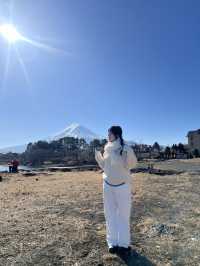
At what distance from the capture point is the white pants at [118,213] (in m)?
5.61

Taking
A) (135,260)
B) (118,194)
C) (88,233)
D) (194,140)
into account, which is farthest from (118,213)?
(194,140)

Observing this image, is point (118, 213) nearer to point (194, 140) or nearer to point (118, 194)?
point (118, 194)

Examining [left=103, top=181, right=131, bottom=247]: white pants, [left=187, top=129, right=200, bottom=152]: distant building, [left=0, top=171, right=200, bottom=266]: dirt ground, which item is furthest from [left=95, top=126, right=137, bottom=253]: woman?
[left=187, top=129, right=200, bottom=152]: distant building

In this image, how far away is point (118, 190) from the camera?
5598mm

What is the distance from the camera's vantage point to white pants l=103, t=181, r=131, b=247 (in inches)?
221

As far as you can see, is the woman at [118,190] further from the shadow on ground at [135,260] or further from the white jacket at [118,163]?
the shadow on ground at [135,260]

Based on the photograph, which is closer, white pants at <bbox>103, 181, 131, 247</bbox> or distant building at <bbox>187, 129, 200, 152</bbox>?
white pants at <bbox>103, 181, 131, 247</bbox>

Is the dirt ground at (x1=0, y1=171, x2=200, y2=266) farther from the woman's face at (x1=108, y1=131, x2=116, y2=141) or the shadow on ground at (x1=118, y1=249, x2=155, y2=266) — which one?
the woman's face at (x1=108, y1=131, x2=116, y2=141)

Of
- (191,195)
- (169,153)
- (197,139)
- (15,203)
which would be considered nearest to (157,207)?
(191,195)

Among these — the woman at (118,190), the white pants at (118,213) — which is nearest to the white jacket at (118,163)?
the woman at (118,190)

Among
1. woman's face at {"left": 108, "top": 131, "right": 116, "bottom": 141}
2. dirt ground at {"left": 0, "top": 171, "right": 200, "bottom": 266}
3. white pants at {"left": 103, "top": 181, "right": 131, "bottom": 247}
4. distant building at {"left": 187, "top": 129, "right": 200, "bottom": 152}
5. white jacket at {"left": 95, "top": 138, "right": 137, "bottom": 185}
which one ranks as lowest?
dirt ground at {"left": 0, "top": 171, "right": 200, "bottom": 266}

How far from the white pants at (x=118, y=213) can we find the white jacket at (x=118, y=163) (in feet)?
0.41

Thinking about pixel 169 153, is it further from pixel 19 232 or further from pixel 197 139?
pixel 19 232

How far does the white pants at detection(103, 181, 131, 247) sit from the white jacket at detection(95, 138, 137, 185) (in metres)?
0.13
